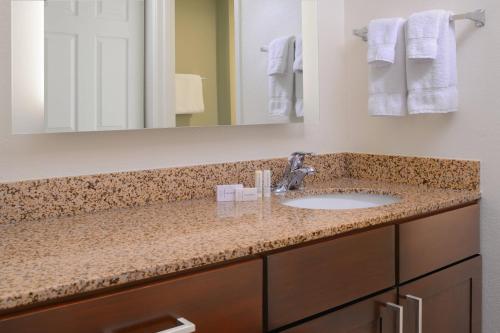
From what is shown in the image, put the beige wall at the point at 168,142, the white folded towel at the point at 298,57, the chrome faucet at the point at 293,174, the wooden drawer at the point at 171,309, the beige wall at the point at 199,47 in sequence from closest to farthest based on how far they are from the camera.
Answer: the wooden drawer at the point at 171,309 < the beige wall at the point at 168,142 < the beige wall at the point at 199,47 < the chrome faucet at the point at 293,174 < the white folded towel at the point at 298,57

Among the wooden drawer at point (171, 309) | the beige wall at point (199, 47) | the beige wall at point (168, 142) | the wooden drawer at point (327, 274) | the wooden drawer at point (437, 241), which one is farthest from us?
the beige wall at point (199, 47)

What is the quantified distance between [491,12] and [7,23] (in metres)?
1.38

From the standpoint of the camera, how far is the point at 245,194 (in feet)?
4.99

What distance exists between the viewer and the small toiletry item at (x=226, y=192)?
59.6 inches

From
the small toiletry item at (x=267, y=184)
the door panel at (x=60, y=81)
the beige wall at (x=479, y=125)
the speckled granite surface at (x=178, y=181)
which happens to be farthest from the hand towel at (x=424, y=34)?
the door panel at (x=60, y=81)

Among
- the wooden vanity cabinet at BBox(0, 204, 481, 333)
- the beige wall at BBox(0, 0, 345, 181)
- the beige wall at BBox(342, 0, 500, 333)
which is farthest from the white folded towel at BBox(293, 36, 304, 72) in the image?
the wooden vanity cabinet at BBox(0, 204, 481, 333)

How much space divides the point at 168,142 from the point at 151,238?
53 cm

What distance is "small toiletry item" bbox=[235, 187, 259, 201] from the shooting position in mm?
1517

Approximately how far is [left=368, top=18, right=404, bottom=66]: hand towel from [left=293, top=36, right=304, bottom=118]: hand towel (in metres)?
0.25

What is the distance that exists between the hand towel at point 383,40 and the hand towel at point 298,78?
25 centimetres

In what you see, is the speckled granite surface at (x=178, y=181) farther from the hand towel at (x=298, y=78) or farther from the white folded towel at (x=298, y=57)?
the white folded towel at (x=298, y=57)

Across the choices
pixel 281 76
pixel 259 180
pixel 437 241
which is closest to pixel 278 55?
pixel 281 76

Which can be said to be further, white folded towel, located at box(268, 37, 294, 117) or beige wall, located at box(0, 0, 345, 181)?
white folded towel, located at box(268, 37, 294, 117)

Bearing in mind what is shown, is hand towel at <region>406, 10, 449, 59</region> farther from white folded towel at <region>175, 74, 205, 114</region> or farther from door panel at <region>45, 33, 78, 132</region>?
door panel at <region>45, 33, 78, 132</region>
